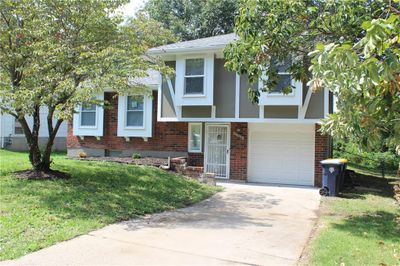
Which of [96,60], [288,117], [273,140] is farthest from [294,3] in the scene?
[273,140]

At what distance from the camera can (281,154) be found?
15875mm

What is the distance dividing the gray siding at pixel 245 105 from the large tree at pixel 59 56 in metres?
5.66

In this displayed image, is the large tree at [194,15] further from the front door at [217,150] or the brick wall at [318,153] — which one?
the brick wall at [318,153]

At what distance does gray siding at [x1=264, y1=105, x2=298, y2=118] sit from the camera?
574 inches

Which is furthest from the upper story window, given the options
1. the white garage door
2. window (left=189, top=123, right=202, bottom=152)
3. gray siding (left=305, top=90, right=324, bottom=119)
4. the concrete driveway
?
the concrete driveway

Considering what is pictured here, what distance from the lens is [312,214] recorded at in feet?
32.3

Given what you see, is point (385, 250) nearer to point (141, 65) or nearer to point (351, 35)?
point (351, 35)

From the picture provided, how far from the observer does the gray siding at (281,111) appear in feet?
47.9

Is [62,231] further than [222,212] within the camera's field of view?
No

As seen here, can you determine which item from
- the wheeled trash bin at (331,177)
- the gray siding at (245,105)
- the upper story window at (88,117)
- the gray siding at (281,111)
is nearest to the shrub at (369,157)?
the gray siding at (281,111)

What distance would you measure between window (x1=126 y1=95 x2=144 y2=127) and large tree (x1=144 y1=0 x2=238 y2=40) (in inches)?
571

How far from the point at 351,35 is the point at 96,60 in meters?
5.74

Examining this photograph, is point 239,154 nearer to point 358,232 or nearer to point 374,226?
point 374,226

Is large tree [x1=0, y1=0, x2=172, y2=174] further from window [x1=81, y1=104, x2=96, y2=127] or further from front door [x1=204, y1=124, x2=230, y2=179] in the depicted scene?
window [x1=81, y1=104, x2=96, y2=127]
